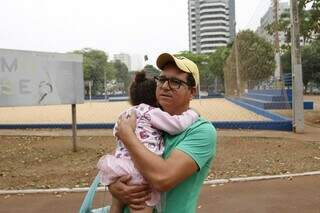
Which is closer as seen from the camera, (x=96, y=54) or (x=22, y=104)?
(x=22, y=104)

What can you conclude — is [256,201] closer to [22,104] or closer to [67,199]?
[67,199]

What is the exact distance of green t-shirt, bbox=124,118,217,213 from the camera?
1.90 meters

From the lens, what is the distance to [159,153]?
1.93 metres

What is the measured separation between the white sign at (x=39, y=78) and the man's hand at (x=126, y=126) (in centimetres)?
727

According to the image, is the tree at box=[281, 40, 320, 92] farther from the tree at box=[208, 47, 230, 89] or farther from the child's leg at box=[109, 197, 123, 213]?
the child's leg at box=[109, 197, 123, 213]

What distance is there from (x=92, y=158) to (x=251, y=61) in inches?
1022

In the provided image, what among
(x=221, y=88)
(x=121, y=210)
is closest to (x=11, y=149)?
(x=121, y=210)

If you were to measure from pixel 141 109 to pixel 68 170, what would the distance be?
19.6 feet

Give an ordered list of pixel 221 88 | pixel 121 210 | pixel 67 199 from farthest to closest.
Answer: pixel 221 88
pixel 67 199
pixel 121 210

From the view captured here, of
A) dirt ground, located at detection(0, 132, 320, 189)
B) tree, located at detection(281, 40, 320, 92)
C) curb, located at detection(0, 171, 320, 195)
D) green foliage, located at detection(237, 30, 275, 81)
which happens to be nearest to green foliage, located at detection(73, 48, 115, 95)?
tree, located at detection(281, 40, 320, 92)

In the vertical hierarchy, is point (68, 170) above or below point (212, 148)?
below

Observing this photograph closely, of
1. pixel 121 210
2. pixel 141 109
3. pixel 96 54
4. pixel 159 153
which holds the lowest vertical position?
pixel 121 210

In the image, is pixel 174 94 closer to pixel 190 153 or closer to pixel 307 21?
pixel 190 153

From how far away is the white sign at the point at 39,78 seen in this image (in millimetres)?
8852
